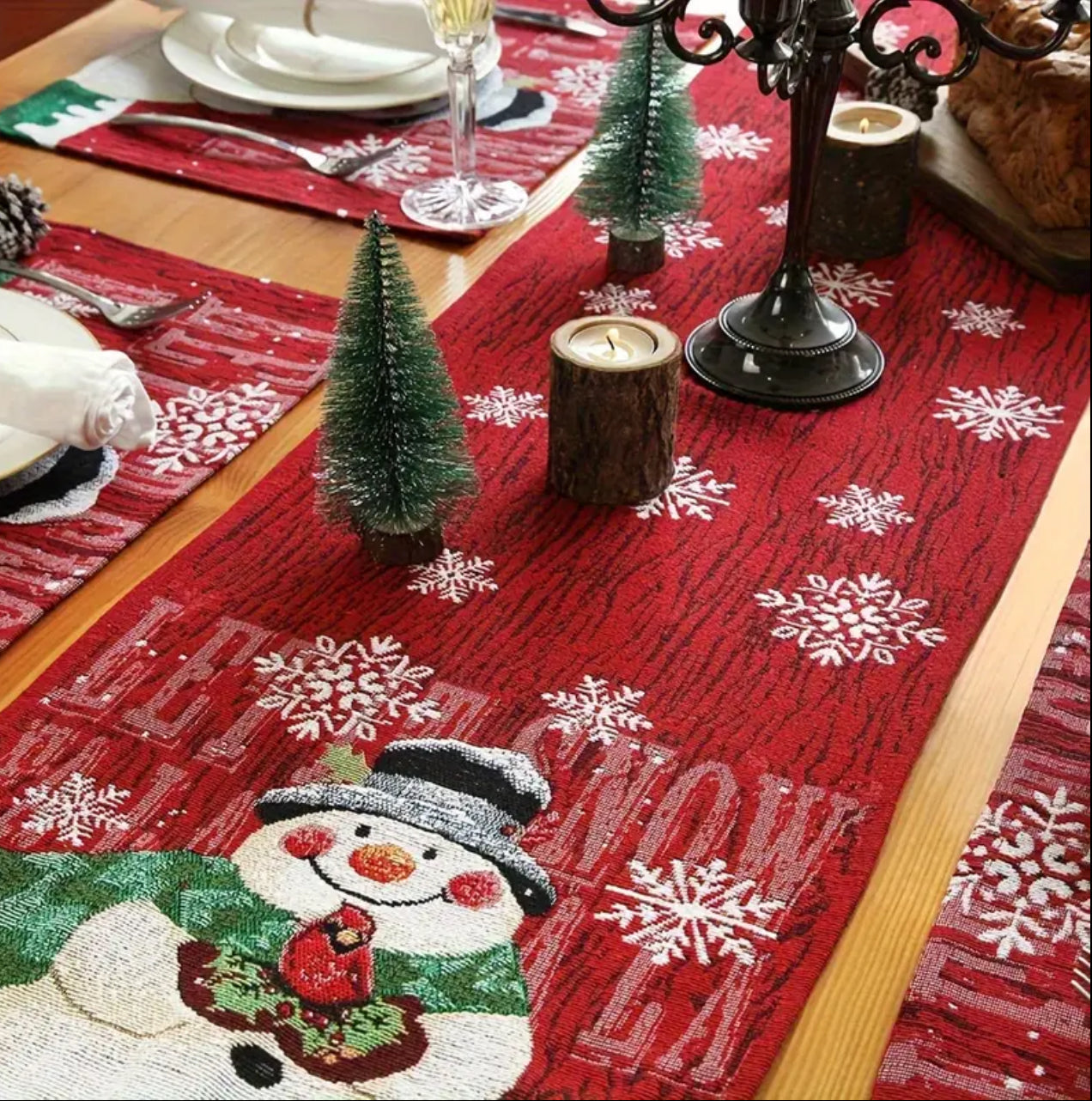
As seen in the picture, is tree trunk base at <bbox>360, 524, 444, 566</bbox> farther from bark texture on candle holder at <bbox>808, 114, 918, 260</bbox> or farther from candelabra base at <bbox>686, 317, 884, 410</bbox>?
bark texture on candle holder at <bbox>808, 114, 918, 260</bbox>

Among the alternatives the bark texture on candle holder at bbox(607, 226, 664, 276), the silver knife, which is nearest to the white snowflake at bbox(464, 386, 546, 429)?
the bark texture on candle holder at bbox(607, 226, 664, 276)

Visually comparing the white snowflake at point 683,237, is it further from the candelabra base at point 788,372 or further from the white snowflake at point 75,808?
the white snowflake at point 75,808

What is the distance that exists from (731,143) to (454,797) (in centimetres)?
88

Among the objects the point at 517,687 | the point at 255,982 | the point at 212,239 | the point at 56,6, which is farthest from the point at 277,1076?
the point at 56,6

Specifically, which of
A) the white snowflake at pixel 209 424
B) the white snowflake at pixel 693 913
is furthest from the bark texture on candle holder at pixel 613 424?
the white snowflake at pixel 693 913

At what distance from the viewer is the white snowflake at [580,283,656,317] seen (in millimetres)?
1299

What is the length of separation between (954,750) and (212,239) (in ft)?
2.60

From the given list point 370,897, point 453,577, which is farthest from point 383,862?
point 453,577

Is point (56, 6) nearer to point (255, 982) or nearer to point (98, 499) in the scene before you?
point (98, 499)

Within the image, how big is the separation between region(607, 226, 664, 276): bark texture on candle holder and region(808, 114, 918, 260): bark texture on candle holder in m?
0.14

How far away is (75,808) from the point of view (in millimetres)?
845

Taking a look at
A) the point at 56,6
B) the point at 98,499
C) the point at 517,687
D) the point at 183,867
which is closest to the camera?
the point at 183,867

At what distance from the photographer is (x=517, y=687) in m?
0.93

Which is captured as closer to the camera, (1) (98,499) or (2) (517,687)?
(2) (517,687)
